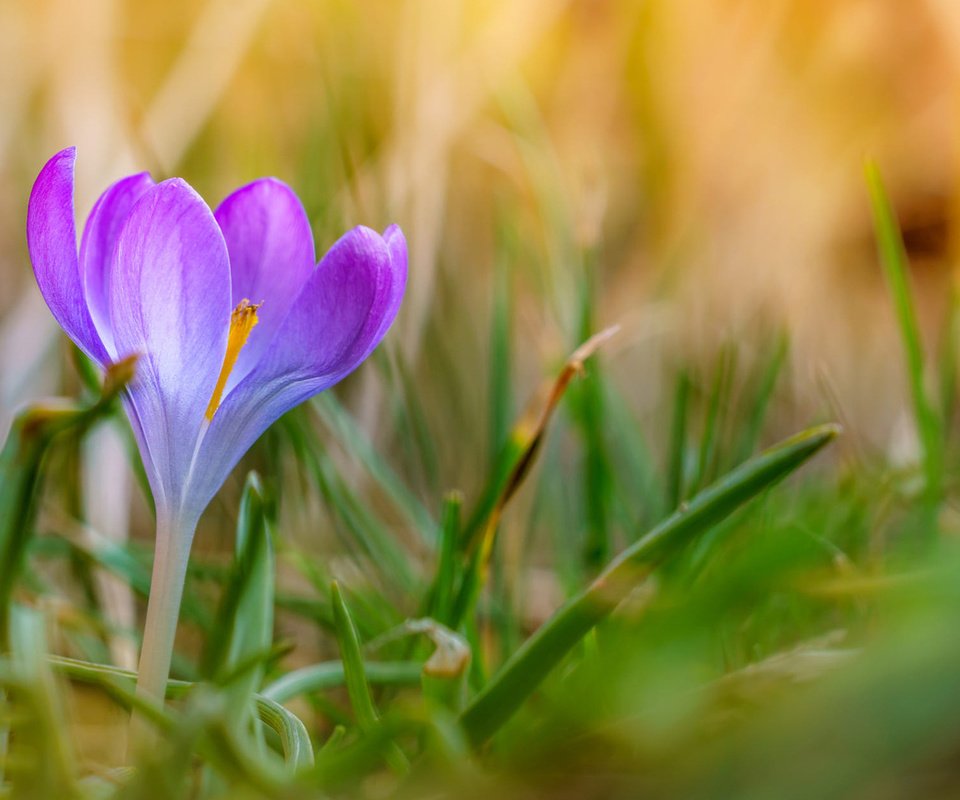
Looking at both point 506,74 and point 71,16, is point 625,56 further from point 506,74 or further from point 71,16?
point 71,16

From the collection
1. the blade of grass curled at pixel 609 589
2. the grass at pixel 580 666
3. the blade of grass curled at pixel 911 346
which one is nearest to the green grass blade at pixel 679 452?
the grass at pixel 580 666

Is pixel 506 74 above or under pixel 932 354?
above

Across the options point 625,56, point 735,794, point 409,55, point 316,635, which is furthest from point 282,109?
point 735,794

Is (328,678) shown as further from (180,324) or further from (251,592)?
(180,324)

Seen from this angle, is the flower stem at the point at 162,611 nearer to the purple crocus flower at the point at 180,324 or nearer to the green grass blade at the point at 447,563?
the purple crocus flower at the point at 180,324

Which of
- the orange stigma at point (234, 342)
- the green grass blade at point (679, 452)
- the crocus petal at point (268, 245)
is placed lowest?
the green grass blade at point (679, 452)
